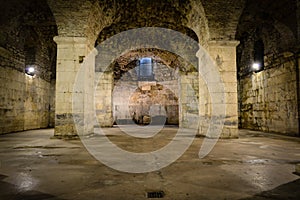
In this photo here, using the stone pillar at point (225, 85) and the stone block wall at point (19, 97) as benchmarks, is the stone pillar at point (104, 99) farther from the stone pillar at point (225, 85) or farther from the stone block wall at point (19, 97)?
the stone pillar at point (225, 85)

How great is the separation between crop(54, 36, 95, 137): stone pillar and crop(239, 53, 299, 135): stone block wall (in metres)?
6.38

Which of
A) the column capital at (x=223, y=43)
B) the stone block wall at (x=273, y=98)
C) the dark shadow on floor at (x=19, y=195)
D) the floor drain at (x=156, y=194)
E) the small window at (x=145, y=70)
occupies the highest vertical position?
the small window at (x=145, y=70)

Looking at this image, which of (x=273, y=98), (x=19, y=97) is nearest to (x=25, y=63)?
(x=19, y=97)

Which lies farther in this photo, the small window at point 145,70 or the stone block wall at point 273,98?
the small window at point 145,70

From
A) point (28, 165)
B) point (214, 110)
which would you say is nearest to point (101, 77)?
point (214, 110)

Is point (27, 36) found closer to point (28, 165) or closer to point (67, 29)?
point (67, 29)

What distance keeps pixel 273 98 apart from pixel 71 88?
22.6 feet

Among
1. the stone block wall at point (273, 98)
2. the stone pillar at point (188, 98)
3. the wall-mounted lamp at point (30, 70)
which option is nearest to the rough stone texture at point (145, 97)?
the stone pillar at point (188, 98)

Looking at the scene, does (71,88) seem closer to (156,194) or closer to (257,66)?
(156,194)

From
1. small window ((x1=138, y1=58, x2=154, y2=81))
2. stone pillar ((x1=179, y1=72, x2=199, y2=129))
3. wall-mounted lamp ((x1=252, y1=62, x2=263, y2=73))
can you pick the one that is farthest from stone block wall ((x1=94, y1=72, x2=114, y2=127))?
wall-mounted lamp ((x1=252, y1=62, x2=263, y2=73))

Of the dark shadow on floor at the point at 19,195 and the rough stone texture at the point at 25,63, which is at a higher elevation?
the rough stone texture at the point at 25,63

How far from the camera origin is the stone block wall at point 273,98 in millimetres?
7123

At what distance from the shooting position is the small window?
49.0 feet

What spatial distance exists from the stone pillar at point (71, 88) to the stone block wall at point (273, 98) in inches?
251
